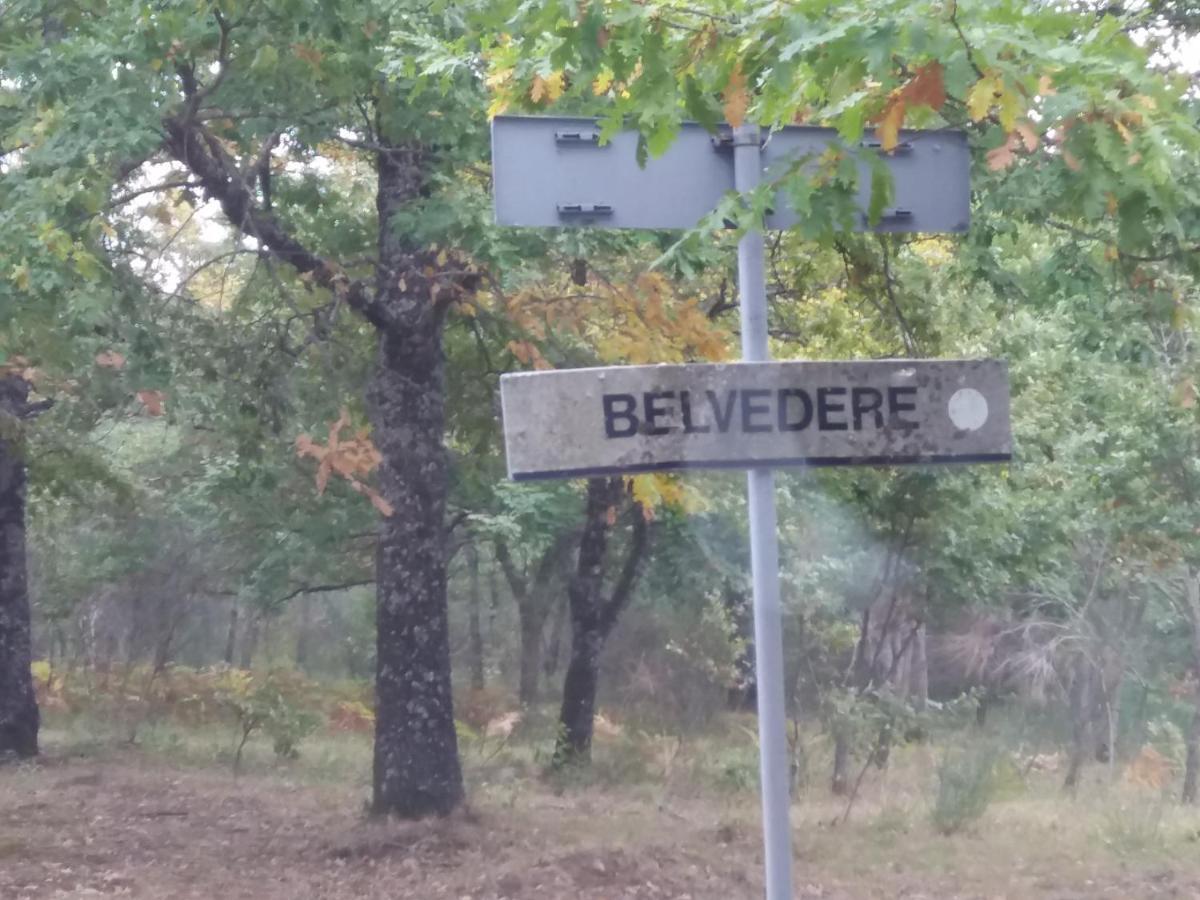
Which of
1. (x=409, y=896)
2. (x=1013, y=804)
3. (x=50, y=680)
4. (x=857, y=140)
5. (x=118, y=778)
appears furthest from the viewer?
(x=50, y=680)

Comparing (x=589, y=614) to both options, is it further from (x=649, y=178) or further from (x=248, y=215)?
(x=649, y=178)

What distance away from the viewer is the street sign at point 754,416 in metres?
3.21

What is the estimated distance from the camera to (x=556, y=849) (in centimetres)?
911

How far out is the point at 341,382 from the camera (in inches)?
438

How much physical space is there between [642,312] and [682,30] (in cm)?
428

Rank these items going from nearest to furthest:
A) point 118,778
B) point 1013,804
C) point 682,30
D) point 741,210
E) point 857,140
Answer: point 741,210, point 857,140, point 682,30, point 1013,804, point 118,778

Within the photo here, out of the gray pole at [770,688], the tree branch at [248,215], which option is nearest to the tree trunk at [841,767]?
the tree branch at [248,215]

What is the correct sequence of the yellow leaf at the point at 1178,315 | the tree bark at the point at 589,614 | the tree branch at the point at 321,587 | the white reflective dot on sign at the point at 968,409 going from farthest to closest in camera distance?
the tree branch at the point at 321,587
the tree bark at the point at 589,614
the yellow leaf at the point at 1178,315
the white reflective dot on sign at the point at 968,409

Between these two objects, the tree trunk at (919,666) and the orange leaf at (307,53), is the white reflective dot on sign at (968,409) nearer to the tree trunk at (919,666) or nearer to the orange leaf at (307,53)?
the orange leaf at (307,53)

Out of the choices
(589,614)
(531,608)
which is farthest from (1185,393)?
(531,608)

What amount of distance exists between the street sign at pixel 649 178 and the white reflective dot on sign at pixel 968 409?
519 millimetres

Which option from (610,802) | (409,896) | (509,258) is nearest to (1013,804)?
(610,802)

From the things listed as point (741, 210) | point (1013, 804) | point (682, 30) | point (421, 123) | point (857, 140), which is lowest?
point (1013, 804)

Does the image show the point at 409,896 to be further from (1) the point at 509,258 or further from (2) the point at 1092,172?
(2) the point at 1092,172
